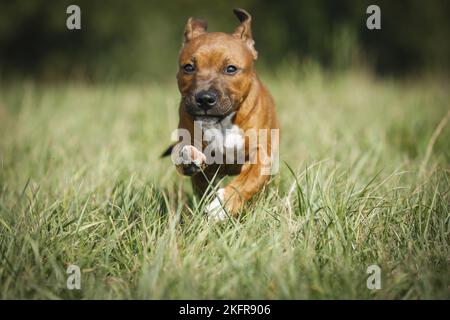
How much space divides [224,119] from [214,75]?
285mm

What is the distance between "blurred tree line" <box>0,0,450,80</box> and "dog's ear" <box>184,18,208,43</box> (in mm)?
8812

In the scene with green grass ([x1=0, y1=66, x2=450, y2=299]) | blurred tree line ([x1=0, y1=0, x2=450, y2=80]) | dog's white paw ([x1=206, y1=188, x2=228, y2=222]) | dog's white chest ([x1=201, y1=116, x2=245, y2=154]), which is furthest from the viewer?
blurred tree line ([x1=0, y1=0, x2=450, y2=80])

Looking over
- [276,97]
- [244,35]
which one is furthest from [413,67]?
[244,35]

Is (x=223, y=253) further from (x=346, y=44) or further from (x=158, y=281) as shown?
(x=346, y=44)

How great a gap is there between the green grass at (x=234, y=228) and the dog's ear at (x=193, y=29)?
105cm

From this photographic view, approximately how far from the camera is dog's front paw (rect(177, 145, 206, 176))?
11.2ft

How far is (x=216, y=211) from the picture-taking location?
129 inches

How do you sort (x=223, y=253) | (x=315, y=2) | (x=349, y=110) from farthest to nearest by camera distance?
(x=315, y=2), (x=349, y=110), (x=223, y=253)

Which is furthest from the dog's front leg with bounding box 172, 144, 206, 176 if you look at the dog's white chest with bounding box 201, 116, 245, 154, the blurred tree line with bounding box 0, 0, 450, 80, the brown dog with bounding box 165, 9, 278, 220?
the blurred tree line with bounding box 0, 0, 450, 80

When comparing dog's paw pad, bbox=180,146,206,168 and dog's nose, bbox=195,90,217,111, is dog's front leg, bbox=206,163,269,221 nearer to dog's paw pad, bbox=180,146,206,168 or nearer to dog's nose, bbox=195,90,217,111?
dog's paw pad, bbox=180,146,206,168

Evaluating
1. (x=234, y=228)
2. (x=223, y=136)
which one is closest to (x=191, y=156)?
(x=223, y=136)

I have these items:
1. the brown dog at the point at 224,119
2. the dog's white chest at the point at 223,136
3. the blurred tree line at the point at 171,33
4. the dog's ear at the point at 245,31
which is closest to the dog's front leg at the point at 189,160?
the brown dog at the point at 224,119
